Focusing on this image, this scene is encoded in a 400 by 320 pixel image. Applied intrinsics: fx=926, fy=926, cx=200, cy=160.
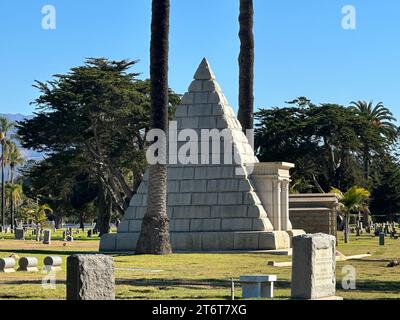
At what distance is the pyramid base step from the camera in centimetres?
3553

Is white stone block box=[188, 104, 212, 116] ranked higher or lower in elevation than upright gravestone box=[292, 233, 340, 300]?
higher

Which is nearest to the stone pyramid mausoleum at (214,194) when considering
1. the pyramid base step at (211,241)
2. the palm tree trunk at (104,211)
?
the pyramid base step at (211,241)

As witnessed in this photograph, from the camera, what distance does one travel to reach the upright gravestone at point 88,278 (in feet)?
45.1

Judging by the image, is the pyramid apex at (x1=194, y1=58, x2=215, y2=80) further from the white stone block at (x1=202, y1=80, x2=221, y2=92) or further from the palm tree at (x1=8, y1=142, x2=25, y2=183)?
Result: the palm tree at (x1=8, y1=142, x2=25, y2=183)

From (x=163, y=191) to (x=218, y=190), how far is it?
4.16 meters

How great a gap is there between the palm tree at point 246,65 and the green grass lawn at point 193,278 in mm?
8836

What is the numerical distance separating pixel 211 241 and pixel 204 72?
7.33 meters

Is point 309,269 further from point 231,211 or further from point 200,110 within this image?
point 200,110

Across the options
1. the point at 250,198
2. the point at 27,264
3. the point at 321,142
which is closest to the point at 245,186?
the point at 250,198

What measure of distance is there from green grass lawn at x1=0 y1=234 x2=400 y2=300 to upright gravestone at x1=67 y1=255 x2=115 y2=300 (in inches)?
93.8

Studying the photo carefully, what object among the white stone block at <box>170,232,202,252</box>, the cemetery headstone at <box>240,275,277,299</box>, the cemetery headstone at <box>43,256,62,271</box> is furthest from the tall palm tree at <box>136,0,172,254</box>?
the cemetery headstone at <box>240,275,277,299</box>

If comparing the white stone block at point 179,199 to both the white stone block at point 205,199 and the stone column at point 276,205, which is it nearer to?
Answer: the white stone block at point 205,199
